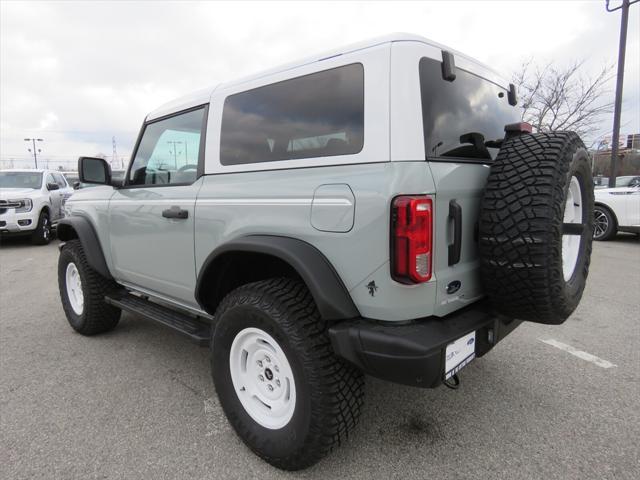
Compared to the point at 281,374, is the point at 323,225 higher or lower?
higher

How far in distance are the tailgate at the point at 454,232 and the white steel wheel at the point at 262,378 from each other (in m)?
0.83

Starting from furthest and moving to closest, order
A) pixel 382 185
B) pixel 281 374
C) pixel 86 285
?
pixel 86 285
pixel 281 374
pixel 382 185

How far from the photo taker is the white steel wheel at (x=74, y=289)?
3.90 m

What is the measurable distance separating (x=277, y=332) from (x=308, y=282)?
319 millimetres

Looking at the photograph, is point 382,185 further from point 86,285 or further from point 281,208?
point 86,285

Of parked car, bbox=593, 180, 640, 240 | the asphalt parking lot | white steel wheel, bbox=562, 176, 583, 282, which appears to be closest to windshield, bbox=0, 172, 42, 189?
the asphalt parking lot

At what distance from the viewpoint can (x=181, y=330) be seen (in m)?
2.62

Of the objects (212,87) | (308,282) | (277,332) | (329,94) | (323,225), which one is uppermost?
(212,87)

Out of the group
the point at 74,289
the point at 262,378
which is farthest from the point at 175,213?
the point at 74,289

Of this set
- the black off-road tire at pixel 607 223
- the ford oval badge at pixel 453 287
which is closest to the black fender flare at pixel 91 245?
the ford oval badge at pixel 453 287

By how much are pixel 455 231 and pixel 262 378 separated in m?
1.25

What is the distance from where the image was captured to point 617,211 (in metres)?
8.49

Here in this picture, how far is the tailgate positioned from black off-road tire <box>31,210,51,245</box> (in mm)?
10240

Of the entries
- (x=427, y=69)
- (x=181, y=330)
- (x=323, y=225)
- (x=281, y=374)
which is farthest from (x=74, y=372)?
(x=427, y=69)
